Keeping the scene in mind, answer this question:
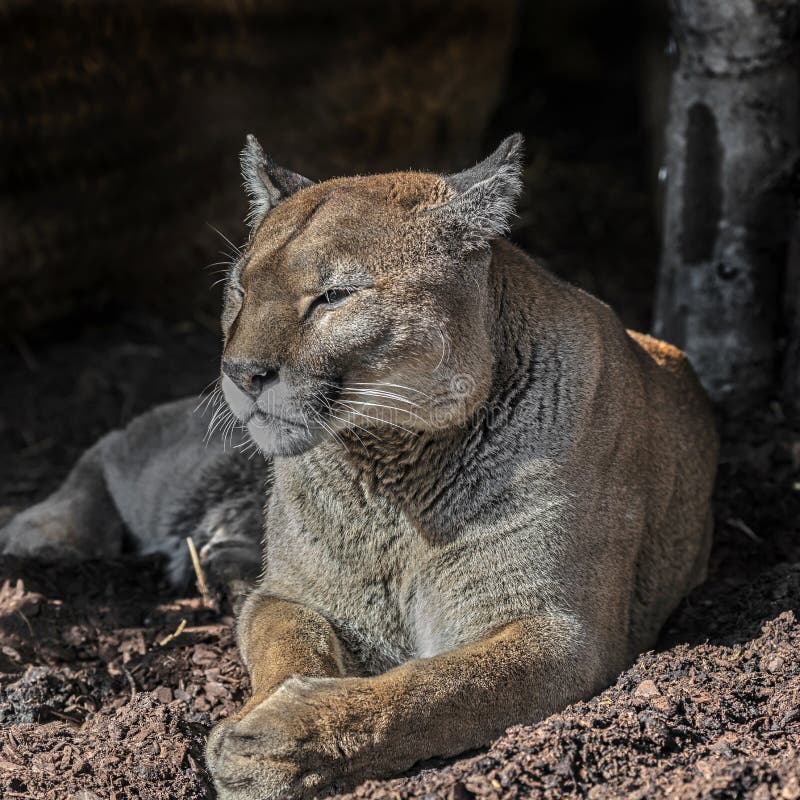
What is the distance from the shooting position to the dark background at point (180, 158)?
808 cm

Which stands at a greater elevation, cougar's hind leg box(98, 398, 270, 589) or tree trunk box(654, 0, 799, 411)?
tree trunk box(654, 0, 799, 411)

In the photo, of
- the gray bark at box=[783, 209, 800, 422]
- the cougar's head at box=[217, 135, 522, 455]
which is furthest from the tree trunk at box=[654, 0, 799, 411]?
the cougar's head at box=[217, 135, 522, 455]

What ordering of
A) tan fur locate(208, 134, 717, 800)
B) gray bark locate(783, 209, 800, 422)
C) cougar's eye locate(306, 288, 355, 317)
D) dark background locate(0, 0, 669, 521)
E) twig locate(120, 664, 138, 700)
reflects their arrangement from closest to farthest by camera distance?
tan fur locate(208, 134, 717, 800) < cougar's eye locate(306, 288, 355, 317) < twig locate(120, 664, 138, 700) < gray bark locate(783, 209, 800, 422) < dark background locate(0, 0, 669, 521)

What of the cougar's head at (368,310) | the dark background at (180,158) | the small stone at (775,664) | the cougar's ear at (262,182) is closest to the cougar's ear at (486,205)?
the cougar's head at (368,310)

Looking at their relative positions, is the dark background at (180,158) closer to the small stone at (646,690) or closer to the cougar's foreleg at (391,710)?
the cougar's foreleg at (391,710)

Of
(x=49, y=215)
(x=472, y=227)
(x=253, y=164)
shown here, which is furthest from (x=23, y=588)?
(x=49, y=215)

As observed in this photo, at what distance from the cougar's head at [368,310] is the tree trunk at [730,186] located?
258cm

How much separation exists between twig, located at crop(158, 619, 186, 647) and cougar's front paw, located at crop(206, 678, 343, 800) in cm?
152

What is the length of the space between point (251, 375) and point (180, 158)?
17.2 ft

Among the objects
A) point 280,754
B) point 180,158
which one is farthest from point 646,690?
point 180,158

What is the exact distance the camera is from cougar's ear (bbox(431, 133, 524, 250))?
4.47 m

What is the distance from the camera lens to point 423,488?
4594mm

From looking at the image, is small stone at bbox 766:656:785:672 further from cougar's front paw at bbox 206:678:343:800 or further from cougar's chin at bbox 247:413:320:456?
cougar's chin at bbox 247:413:320:456

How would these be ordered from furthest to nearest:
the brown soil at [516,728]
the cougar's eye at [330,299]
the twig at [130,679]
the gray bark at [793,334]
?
the gray bark at [793,334], the twig at [130,679], the cougar's eye at [330,299], the brown soil at [516,728]
